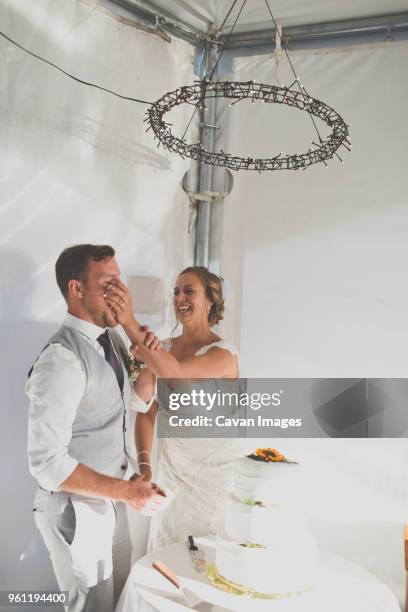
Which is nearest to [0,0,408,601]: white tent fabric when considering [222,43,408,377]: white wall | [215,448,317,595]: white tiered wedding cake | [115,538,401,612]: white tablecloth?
[222,43,408,377]: white wall

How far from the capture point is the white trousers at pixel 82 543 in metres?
2.07

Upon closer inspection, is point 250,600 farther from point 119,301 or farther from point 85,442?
point 119,301

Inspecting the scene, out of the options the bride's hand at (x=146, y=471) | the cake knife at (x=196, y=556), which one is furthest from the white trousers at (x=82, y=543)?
the cake knife at (x=196, y=556)

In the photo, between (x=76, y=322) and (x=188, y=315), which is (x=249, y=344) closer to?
(x=188, y=315)

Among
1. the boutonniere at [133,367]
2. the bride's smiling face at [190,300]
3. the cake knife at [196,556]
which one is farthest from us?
the bride's smiling face at [190,300]

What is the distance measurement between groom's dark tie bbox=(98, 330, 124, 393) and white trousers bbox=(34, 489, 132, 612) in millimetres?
399

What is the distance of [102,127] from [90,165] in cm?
15

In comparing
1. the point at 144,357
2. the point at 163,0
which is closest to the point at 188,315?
the point at 144,357

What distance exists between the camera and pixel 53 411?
79.6 inches

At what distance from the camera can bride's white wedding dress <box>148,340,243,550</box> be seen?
229 centimetres

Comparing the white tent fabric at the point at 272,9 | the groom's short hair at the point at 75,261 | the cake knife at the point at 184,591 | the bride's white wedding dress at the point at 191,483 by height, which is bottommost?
the cake knife at the point at 184,591

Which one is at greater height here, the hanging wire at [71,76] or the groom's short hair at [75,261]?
the hanging wire at [71,76]

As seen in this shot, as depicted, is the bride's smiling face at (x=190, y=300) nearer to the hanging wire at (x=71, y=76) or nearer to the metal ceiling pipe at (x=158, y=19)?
the hanging wire at (x=71, y=76)

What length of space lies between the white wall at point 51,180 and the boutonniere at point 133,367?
161 mm
